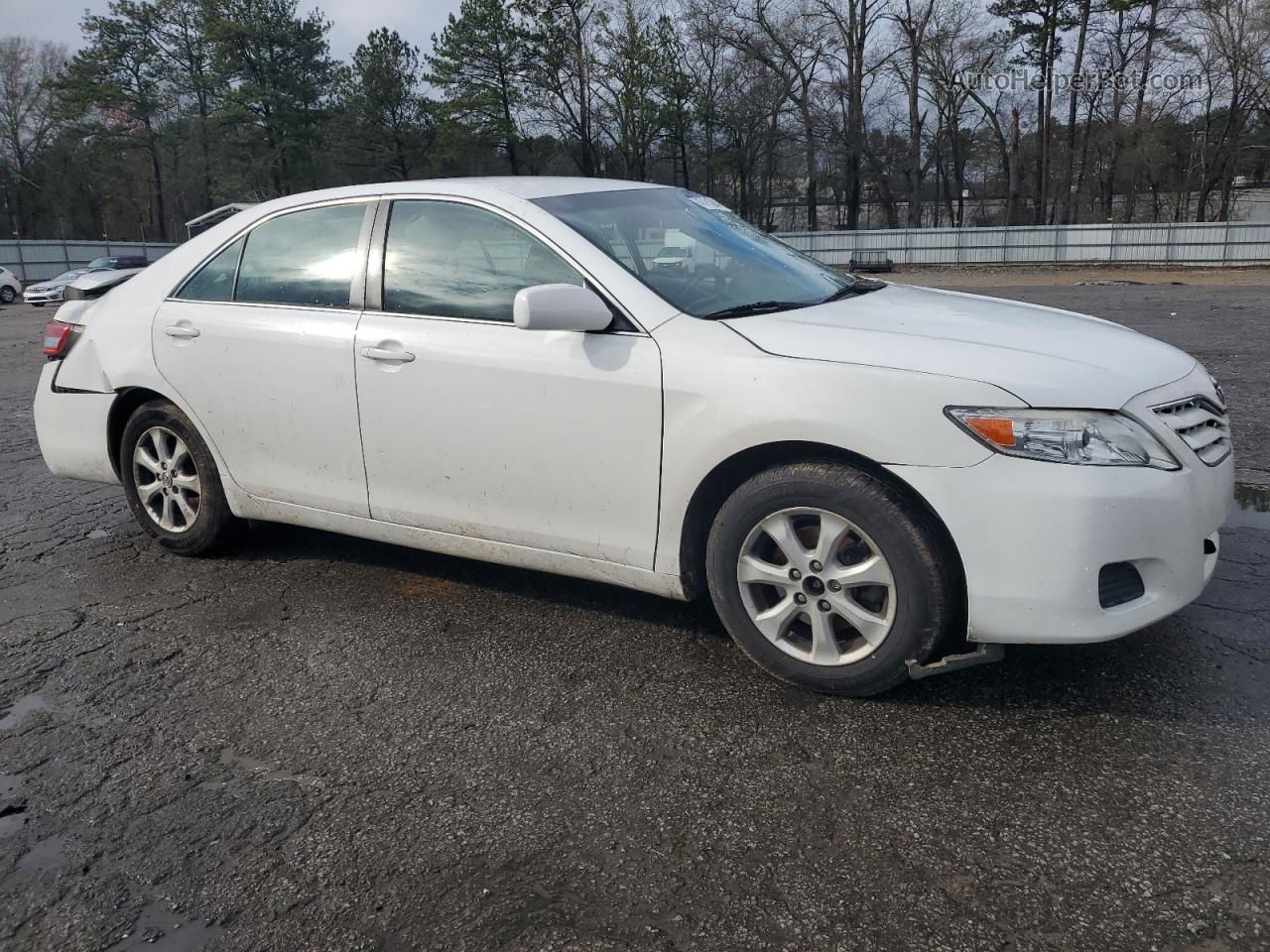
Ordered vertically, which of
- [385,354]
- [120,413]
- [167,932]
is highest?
[385,354]

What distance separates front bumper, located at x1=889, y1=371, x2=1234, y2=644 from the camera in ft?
9.37

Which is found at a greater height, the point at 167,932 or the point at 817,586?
the point at 817,586

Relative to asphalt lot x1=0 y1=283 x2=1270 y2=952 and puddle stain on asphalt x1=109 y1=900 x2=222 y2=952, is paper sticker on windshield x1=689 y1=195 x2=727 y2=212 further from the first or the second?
puddle stain on asphalt x1=109 y1=900 x2=222 y2=952

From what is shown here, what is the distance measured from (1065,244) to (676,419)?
124 ft

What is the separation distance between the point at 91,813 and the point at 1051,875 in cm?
244

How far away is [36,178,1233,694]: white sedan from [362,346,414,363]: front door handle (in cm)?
1

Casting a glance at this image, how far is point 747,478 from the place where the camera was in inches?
133

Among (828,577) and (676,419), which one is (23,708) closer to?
(676,419)

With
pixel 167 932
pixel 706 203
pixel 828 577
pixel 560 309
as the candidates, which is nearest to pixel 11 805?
pixel 167 932

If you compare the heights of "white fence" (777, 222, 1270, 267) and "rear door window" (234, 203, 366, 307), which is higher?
"rear door window" (234, 203, 366, 307)

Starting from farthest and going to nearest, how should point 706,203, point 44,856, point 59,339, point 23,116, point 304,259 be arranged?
point 23,116, point 59,339, point 706,203, point 304,259, point 44,856

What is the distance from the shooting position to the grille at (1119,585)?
292 centimetres

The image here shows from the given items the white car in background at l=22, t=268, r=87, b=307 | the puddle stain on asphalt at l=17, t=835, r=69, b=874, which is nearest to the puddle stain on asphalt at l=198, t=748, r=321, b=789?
the puddle stain on asphalt at l=17, t=835, r=69, b=874

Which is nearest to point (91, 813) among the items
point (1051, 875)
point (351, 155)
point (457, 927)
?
point (457, 927)
